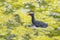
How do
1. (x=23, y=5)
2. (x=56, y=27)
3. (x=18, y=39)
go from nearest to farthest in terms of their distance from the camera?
(x=18, y=39) → (x=56, y=27) → (x=23, y=5)

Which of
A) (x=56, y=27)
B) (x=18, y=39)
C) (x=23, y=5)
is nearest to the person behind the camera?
(x=18, y=39)

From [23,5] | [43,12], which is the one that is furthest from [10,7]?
[43,12]

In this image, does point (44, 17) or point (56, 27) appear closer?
point (56, 27)

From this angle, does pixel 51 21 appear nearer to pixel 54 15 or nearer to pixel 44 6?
pixel 54 15

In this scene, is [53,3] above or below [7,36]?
above

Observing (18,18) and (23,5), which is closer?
(18,18)

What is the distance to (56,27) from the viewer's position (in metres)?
3.11

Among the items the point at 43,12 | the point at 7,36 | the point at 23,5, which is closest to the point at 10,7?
the point at 23,5

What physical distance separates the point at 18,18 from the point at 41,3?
70 centimetres

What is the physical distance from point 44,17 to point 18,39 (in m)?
0.71

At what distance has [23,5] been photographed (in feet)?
12.0

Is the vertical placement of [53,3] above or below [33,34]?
above

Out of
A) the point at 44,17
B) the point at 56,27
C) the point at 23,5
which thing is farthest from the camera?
the point at 23,5

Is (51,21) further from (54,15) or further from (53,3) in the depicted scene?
(53,3)
